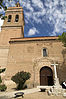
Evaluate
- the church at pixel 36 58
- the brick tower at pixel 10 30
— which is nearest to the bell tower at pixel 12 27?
the brick tower at pixel 10 30

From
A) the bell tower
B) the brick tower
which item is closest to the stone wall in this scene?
the brick tower

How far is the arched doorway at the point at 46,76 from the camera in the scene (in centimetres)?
1204

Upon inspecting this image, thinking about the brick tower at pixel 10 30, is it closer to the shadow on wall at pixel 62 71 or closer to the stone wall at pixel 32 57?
the stone wall at pixel 32 57

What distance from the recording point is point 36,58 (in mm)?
13359

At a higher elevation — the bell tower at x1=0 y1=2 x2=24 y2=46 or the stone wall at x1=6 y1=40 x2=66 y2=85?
the bell tower at x1=0 y1=2 x2=24 y2=46

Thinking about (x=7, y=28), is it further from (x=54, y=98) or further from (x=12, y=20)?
(x=54, y=98)

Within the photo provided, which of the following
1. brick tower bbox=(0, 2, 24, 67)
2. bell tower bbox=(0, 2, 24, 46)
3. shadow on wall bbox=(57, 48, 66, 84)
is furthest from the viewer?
bell tower bbox=(0, 2, 24, 46)

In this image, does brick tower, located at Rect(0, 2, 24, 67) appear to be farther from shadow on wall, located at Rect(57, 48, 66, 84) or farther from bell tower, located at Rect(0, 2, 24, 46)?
shadow on wall, located at Rect(57, 48, 66, 84)

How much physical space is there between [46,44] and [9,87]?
30.9 ft

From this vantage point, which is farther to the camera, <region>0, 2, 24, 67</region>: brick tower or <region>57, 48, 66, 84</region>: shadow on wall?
<region>0, 2, 24, 67</region>: brick tower

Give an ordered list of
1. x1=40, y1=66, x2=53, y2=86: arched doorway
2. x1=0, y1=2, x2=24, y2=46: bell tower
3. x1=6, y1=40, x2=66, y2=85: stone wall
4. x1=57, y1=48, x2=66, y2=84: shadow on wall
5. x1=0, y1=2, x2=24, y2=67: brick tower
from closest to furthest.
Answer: x1=57, y1=48, x2=66, y2=84: shadow on wall < x1=40, y1=66, x2=53, y2=86: arched doorway < x1=6, y1=40, x2=66, y2=85: stone wall < x1=0, y1=2, x2=24, y2=67: brick tower < x1=0, y1=2, x2=24, y2=46: bell tower

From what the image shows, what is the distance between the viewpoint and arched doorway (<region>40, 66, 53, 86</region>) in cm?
1204

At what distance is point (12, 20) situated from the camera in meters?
20.7

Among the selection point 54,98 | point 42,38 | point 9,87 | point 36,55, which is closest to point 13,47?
point 36,55
